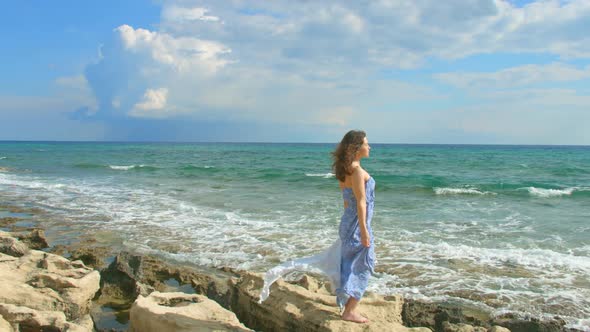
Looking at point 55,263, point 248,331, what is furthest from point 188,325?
point 55,263

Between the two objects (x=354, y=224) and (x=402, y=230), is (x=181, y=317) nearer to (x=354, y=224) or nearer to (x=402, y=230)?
(x=354, y=224)

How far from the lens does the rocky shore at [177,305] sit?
430 centimetres

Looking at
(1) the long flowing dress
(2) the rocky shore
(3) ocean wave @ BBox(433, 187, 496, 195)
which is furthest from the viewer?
(3) ocean wave @ BBox(433, 187, 496, 195)

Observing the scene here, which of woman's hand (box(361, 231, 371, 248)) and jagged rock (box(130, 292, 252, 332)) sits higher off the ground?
woman's hand (box(361, 231, 371, 248))

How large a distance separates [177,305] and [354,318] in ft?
6.41

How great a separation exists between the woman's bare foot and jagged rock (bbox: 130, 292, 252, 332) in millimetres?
A: 900

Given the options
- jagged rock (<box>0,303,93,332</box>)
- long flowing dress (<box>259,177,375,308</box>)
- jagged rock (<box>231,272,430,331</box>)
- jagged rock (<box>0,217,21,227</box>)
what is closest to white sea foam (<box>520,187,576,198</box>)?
jagged rock (<box>231,272,430,331</box>)

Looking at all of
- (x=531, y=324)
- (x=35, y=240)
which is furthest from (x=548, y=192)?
(x=35, y=240)

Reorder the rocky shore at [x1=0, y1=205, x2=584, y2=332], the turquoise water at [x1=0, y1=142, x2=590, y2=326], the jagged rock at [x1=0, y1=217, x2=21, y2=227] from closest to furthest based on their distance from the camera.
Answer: the rocky shore at [x1=0, y1=205, x2=584, y2=332] → the turquoise water at [x1=0, y1=142, x2=590, y2=326] → the jagged rock at [x1=0, y1=217, x2=21, y2=227]

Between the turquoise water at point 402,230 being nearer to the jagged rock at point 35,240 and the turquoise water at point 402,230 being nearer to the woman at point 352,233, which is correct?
the jagged rock at point 35,240

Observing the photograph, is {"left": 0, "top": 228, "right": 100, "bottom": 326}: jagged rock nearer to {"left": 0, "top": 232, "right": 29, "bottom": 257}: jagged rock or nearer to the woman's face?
{"left": 0, "top": 232, "right": 29, "bottom": 257}: jagged rock

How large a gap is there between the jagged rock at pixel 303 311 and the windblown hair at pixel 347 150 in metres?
1.31

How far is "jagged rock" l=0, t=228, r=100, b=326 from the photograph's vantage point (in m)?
5.03

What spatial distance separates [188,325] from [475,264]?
5.39 metres
